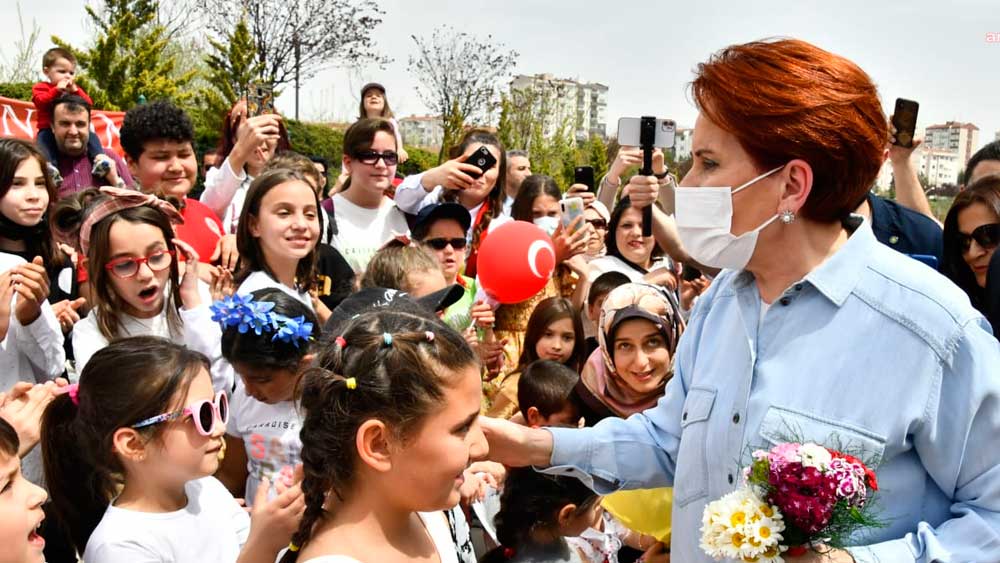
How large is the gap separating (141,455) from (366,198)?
291 cm

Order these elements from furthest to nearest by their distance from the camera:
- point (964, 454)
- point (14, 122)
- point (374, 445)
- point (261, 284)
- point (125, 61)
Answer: point (125, 61) < point (14, 122) < point (261, 284) < point (374, 445) < point (964, 454)

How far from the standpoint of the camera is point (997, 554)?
6.28ft

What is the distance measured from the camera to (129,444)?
9.42 feet

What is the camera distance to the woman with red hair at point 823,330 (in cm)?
195

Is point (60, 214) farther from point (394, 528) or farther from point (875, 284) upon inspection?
point (875, 284)

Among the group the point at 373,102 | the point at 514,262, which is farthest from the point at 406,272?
the point at 373,102

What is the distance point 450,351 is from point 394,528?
44 centimetres

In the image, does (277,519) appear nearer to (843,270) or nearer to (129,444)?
(129,444)

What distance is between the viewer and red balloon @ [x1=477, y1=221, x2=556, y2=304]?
191 inches

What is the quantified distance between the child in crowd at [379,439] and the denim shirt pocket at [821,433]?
742mm

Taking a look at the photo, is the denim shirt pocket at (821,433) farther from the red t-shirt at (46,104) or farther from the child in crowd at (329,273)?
the red t-shirt at (46,104)

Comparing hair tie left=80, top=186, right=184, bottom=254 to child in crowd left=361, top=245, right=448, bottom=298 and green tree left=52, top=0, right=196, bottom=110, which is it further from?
green tree left=52, top=0, right=196, bottom=110

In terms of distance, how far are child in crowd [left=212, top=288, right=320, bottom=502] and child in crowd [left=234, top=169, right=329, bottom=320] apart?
74 centimetres

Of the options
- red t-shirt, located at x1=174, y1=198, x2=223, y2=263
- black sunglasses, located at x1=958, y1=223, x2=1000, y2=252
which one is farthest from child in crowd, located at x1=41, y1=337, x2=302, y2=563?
black sunglasses, located at x1=958, y1=223, x2=1000, y2=252
